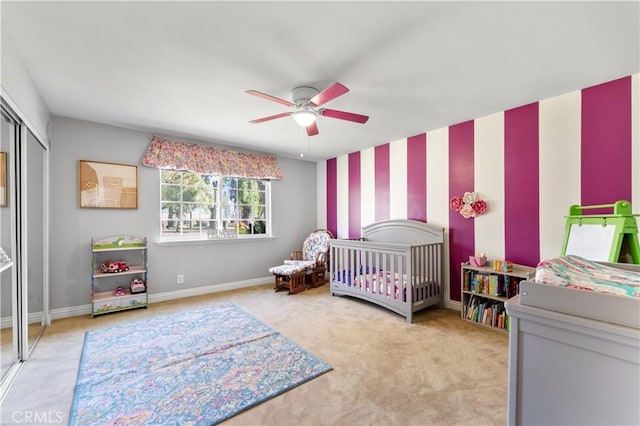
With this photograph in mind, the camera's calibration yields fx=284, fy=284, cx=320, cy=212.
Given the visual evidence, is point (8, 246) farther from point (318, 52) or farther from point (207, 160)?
point (318, 52)

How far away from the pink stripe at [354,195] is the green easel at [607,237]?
110 inches

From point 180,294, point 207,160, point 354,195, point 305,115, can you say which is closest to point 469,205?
point 354,195

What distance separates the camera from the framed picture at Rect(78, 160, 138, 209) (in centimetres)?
328

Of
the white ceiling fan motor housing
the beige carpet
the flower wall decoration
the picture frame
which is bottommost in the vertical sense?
the beige carpet

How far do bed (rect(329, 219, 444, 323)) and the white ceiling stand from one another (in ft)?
5.07

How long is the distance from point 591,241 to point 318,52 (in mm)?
2362

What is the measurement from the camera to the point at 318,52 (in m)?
1.87

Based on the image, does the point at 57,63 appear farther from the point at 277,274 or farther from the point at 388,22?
the point at 277,274

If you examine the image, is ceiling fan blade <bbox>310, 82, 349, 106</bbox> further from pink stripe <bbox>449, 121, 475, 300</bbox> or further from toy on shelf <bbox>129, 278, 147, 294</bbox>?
toy on shelf <bbox>129, 278, 147, 294</bbox>

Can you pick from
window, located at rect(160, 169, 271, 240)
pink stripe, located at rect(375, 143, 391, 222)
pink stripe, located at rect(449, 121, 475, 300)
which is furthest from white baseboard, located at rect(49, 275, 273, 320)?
pink stripe, located at rect(449, 121, 475, 300)

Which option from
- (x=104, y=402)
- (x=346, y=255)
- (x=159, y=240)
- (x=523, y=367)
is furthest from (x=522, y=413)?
(x=159, y=240)

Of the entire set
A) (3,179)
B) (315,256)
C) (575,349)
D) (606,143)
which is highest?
(606,143)

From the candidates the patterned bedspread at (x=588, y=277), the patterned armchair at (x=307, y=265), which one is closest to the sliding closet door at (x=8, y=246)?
the patterned armchair at (x=307, y=265)

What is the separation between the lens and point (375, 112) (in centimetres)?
299
